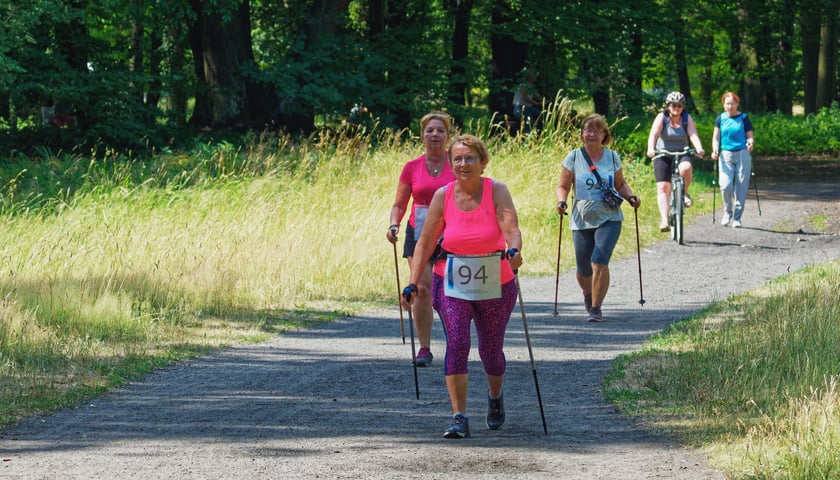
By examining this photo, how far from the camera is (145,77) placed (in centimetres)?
2358

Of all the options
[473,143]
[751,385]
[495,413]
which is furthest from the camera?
[751,385]

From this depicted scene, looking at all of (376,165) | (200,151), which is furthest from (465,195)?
(200,151)

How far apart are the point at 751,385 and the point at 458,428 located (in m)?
1.89

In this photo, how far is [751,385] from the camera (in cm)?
733

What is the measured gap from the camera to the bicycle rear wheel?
54.2 ft

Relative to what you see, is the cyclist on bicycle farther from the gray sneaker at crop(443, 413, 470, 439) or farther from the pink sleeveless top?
the gray sneaker at crop(443, 413, 470, 439)

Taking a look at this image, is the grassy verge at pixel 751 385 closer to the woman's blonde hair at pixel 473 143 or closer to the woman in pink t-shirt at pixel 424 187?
the woman in pink t-shirt at pixel 424 187

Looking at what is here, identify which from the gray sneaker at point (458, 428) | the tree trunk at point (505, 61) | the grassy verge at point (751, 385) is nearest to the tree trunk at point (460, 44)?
the tree trunk at point (505, 61)

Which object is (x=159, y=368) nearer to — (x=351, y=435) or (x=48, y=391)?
(x=48, y=391)

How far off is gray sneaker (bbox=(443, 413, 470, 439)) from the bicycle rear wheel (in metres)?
10.5

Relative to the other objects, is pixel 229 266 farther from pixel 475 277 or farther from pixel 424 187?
pixel 475 277

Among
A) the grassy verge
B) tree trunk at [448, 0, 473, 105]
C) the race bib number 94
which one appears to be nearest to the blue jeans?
the grassy verge

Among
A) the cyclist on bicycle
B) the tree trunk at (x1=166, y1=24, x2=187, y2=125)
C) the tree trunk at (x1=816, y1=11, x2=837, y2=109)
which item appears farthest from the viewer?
the tree trunk at (x1=816, y1=11, x2=837, y2=109)

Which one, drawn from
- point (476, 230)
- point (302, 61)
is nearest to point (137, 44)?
point (302, 61)
